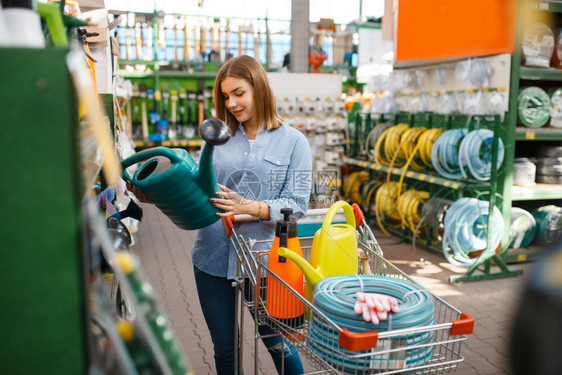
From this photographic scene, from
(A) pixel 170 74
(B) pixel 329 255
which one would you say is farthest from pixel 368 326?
(A) pixel 170 74

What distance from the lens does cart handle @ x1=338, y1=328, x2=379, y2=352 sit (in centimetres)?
120

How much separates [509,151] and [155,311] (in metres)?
4.84

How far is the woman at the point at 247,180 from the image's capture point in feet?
6.78

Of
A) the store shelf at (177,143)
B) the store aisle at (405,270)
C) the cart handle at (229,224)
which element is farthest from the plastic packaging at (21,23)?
the store shelf at (177,143)

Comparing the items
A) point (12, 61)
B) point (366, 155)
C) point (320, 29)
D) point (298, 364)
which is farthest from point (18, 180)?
point (320, 29)

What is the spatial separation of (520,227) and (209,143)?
444 centimetres

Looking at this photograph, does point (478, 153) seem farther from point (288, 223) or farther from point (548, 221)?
point (288, 223)

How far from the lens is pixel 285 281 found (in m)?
1.67

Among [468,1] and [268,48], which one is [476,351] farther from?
[268,48]

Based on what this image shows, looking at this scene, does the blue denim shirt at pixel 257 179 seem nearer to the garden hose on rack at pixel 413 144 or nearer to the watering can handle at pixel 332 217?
the watering can handle at pixel 332 217

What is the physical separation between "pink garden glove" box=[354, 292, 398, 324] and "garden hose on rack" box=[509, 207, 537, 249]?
4.21 metres

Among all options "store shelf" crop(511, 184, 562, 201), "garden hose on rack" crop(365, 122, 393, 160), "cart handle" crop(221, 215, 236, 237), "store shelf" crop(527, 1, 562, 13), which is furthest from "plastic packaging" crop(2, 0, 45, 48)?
"garden hose on rack" crop(365, 122, 393, 160)

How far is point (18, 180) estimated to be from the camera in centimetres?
71

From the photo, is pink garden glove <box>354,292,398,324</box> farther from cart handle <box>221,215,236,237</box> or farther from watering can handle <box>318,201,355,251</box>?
cart handle <box>221,215,236,237</box>
